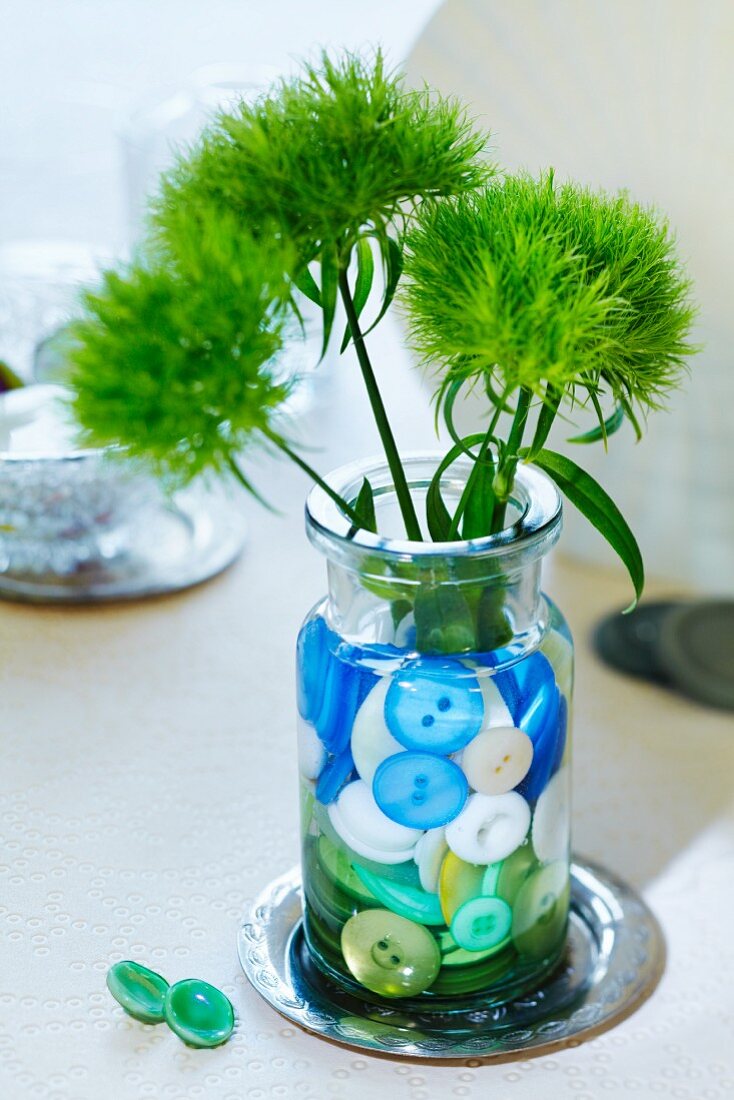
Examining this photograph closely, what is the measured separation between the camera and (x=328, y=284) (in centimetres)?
38

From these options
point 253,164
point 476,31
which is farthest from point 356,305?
point 476,31

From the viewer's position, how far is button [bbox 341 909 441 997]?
0.42m

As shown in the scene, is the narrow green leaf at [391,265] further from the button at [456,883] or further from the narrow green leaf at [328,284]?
the button at [456,883]

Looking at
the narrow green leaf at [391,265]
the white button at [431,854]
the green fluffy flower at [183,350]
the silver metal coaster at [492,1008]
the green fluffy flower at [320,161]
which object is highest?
the green fluffy flower at [320,161]

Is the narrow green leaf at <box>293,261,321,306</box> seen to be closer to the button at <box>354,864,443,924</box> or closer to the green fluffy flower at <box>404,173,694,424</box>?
the green fluffy flower at <box>404,173,694,424</box>

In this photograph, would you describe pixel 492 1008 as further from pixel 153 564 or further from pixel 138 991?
pixel 153 564

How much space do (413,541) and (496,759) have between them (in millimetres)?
67

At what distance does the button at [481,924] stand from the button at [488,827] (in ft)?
0.05

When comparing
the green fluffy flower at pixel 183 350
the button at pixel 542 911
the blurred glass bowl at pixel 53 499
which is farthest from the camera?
the blurred glass bowl at pixel 53 499

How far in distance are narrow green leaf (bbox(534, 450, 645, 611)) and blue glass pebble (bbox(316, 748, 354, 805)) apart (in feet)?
0.31

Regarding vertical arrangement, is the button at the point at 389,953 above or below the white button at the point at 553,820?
below

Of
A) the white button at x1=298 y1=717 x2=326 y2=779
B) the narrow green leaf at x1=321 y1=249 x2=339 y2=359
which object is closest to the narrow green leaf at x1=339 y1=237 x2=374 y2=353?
the narrow green leaf at x1=321 y1=249 x2=339 y2=359

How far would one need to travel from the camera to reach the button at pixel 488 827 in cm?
40

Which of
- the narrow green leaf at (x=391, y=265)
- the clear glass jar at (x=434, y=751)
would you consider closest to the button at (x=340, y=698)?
the clear glass jar at (x=434, y=751)
